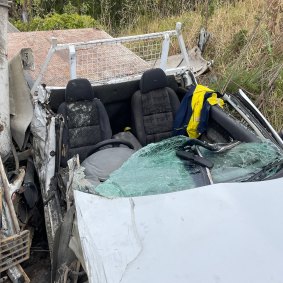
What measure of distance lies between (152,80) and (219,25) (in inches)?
123

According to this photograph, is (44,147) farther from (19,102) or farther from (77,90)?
(77,90)

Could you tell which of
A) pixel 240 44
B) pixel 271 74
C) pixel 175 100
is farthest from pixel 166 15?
pixel 175 100

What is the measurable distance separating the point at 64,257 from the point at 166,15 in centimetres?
662

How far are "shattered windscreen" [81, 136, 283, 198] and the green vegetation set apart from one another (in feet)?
7.54

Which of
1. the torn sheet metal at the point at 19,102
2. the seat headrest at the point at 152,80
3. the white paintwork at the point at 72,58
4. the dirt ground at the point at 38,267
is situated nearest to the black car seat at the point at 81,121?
the white paintwork at the point at 72,58

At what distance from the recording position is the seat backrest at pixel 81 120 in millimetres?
3875

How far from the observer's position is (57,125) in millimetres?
3654

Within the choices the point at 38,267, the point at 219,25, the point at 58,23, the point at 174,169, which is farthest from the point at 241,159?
the point at 58,23

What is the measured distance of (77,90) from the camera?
153 inches

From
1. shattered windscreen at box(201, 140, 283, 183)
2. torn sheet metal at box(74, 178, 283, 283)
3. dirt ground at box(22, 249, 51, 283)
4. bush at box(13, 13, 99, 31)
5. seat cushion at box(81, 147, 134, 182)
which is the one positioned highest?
torn sheet metal at box(74, 178, 283, 283)

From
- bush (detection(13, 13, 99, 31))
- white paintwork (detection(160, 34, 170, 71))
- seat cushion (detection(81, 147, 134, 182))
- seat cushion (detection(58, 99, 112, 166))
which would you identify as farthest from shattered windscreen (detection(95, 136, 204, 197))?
bush (detection(13, 13, 99, 31))

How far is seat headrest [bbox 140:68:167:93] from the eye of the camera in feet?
13.7

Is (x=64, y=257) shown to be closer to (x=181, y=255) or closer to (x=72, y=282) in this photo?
(x=72, y=282)

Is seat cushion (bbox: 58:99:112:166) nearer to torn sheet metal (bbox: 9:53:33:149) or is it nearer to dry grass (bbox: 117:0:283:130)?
torn sheet metal (bbox: 9:53:33:149)
